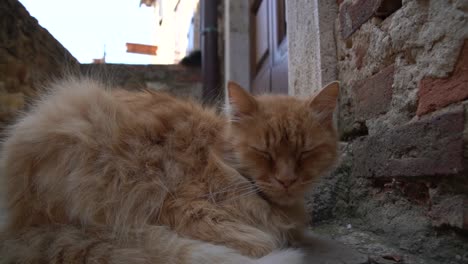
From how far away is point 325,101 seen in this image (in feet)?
5.68

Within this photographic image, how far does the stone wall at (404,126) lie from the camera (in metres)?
1.50

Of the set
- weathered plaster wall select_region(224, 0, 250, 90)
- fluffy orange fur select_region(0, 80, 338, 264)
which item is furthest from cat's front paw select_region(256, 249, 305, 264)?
weathered plaster wall select_region(224, 0, 250, 90)

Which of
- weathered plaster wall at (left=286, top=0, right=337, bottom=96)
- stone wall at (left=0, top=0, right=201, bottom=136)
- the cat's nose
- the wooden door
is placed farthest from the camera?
the wooden door

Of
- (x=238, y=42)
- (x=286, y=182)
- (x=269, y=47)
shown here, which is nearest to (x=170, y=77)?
(x=238, y=42)

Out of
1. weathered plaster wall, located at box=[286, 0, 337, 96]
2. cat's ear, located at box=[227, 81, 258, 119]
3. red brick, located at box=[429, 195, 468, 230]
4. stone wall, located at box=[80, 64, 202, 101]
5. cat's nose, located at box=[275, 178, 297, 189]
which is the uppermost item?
stone wall, located at box=[80, 64, 202, 101]

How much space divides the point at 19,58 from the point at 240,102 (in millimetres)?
2100

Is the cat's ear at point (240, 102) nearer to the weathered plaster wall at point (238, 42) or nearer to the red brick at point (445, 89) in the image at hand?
the red brick at point (445, 89)

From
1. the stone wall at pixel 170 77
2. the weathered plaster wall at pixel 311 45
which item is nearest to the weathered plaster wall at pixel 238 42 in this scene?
the stone wall at pixel 170 77

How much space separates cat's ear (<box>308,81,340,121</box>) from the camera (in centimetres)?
172

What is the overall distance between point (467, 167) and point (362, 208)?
29.8 inches

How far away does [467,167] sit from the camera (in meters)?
1.44

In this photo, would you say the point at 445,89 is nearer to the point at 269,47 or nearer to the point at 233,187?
the point at 233,187

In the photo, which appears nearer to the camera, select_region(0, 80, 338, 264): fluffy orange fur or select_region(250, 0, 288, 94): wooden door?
select_region(0, 80, 338, 264): fluffy orange fur

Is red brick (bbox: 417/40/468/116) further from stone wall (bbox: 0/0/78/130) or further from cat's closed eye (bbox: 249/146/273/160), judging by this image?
stone wall (bbox: 0/0/78/130)
